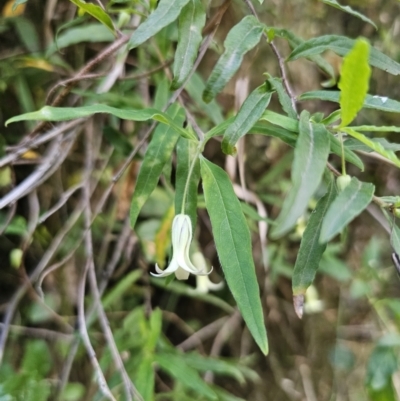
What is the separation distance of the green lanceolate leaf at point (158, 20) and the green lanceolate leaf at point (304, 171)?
0.18 metres

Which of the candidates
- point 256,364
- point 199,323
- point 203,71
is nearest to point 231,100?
point 203,71

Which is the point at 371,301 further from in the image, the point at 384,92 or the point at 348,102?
the point at 348,102

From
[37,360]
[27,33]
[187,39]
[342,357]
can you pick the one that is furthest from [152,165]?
[342,357]

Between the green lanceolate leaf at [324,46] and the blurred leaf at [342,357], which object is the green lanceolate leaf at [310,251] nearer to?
the green lanceolate leaf at [324,46]

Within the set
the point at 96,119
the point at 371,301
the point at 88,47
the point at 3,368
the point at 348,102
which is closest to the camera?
the point at 348,102

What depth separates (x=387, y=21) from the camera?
1081mm

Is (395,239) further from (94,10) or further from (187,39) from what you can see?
(94,10)

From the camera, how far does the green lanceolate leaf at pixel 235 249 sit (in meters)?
0.43

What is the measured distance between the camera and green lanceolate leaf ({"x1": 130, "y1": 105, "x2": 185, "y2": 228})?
1.75ft

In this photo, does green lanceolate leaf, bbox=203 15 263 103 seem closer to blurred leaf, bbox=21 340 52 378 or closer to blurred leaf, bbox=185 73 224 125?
blurred leaf, bbox=185 73 224 125

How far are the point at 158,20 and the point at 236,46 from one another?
0.09m

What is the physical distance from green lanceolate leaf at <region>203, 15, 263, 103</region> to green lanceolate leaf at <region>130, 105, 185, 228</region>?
9 cm

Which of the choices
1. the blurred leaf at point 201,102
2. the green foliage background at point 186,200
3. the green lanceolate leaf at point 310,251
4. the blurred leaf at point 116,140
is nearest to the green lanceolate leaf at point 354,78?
the green foliage background at point 186,200

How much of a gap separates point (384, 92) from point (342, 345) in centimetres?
71
